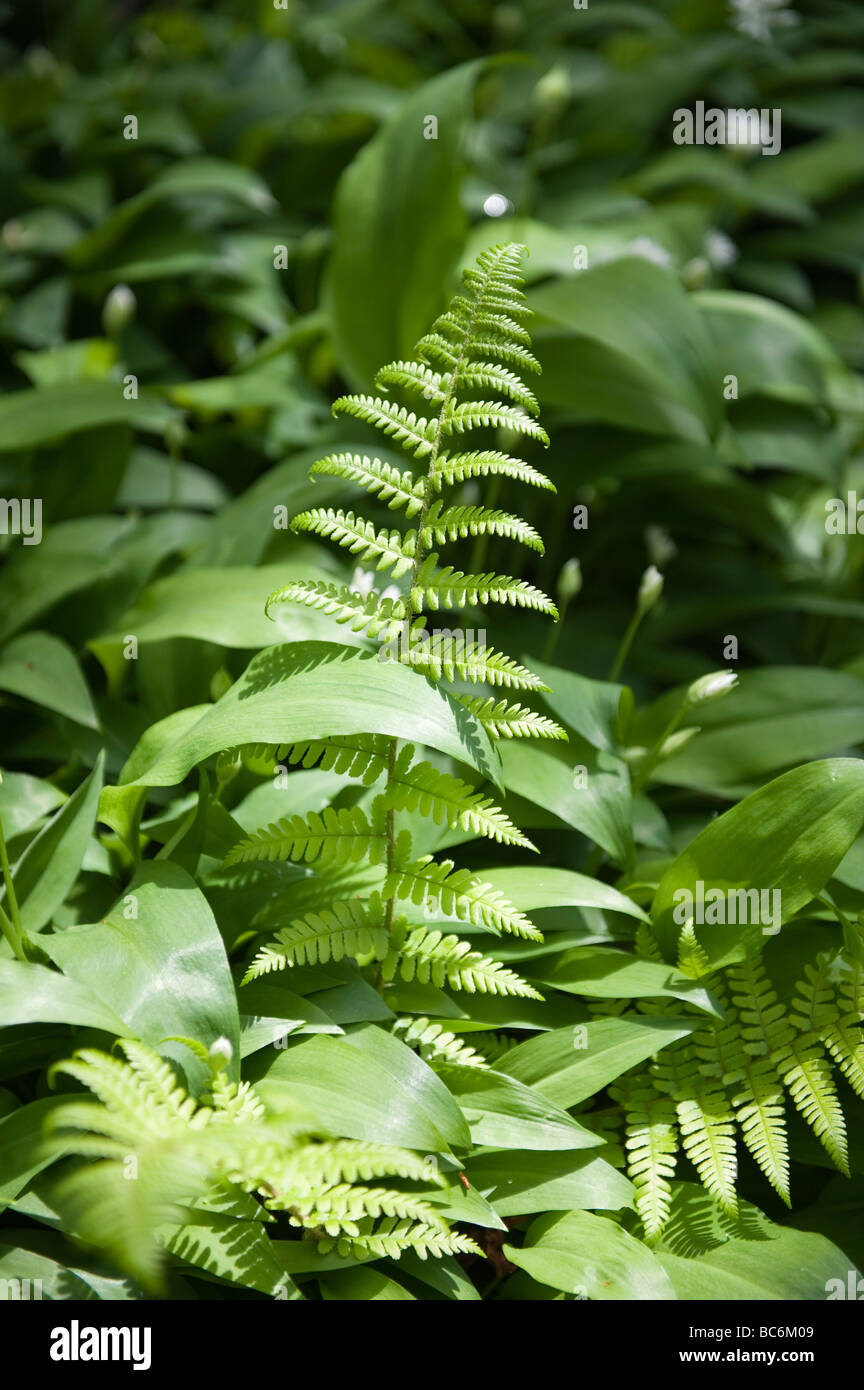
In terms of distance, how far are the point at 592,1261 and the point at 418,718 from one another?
2.21ft

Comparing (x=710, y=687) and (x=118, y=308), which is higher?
(x=118, y=308)

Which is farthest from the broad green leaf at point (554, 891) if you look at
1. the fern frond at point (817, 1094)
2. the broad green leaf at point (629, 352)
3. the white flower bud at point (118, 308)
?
the white flower bud at point (118, 308)

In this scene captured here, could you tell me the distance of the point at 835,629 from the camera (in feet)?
7.59

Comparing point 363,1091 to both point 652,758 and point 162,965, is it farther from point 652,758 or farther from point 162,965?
point 652,758

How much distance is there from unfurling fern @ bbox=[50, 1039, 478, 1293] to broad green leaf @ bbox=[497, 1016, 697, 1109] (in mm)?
245

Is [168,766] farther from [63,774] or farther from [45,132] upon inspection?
[45,132]

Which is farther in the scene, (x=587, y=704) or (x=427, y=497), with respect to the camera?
(x=587, y=704)

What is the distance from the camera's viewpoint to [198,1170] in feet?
3.14

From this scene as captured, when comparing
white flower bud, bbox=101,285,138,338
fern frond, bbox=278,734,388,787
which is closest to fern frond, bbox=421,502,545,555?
fern frond, bbox=278,734,388,787

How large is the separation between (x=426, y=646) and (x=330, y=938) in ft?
1.23

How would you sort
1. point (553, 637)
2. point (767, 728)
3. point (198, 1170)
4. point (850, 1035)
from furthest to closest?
point (553, 637)
point (767, 728)
point (850, 1035)
point (198, 1170)

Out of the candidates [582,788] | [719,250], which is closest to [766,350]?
[719,250]
